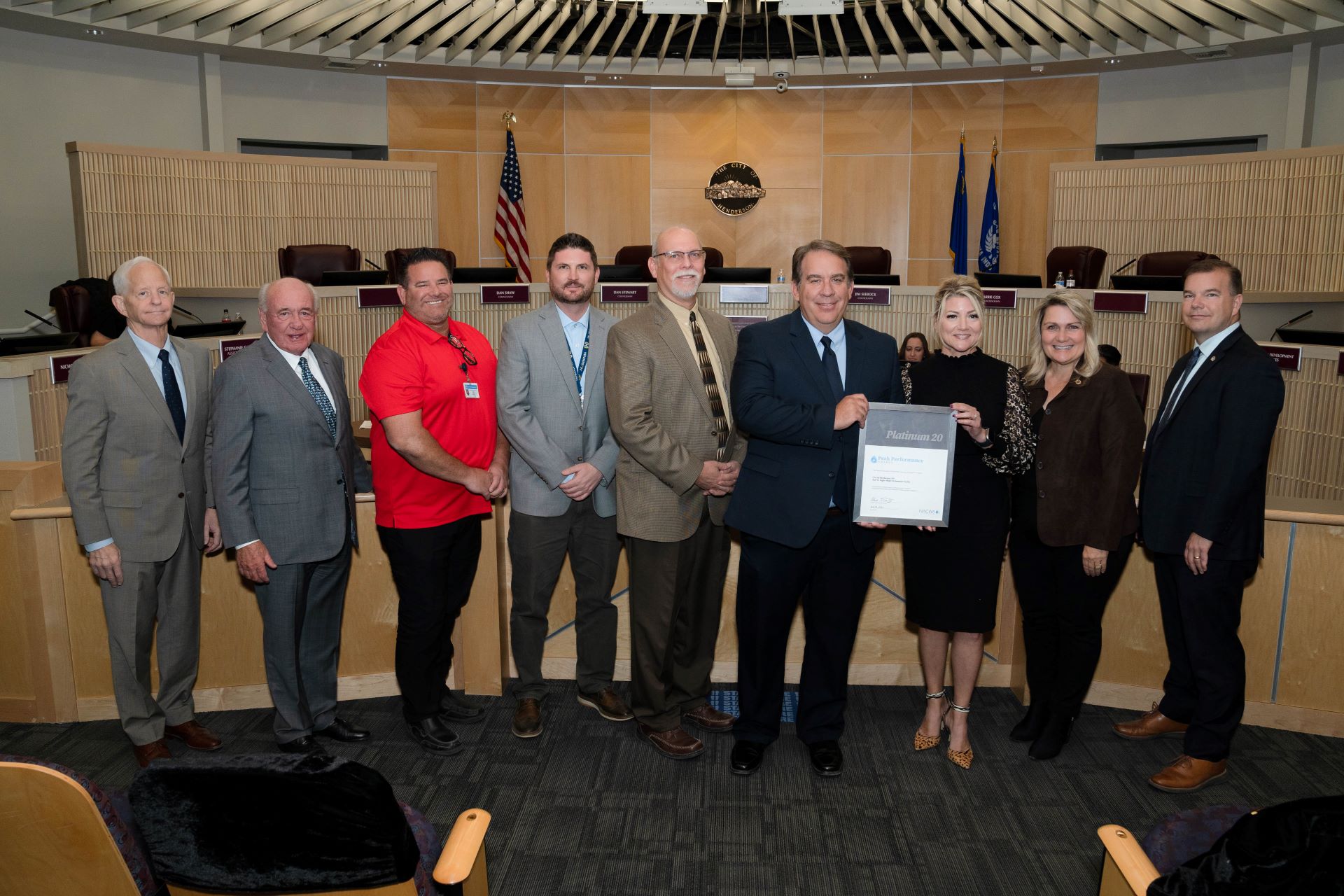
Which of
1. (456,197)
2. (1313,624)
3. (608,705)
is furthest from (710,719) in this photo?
(456,197)

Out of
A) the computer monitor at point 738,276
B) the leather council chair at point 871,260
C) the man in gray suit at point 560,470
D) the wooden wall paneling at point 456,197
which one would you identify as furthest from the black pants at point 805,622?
the wooden wall paneling at point 456,197

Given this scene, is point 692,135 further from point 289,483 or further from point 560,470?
point 289,483

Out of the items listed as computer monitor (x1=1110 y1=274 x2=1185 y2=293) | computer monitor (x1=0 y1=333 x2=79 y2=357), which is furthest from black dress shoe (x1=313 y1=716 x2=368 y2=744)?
computer monitor (x1=1110 y1=274 x2=1185 y2=293)

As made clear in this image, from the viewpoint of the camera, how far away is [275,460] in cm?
Answer: 309

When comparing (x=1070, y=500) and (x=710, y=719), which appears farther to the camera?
(x=710, y=719)

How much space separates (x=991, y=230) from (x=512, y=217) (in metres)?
5.29

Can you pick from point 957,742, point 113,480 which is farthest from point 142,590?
point 957,742

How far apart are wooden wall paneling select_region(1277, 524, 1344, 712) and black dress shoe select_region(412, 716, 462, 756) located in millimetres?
3002

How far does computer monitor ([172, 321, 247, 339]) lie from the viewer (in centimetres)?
611

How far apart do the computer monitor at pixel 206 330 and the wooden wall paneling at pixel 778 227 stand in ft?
20.6

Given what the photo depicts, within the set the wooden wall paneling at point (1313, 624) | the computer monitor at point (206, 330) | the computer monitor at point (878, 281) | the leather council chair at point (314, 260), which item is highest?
the leather council chair at point (314, 260)

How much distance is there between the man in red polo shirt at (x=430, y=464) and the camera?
10.2 feet

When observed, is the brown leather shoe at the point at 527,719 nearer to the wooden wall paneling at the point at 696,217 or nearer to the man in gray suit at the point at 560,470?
the man in gray suit at the point at 560,470

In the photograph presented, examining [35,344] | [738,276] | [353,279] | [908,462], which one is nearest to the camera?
[908,462]
